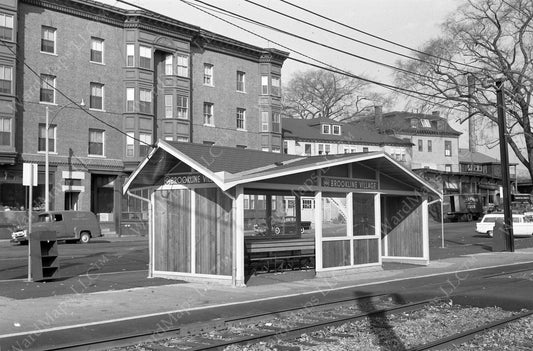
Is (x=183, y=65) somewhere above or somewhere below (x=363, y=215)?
above

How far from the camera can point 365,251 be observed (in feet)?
60.9

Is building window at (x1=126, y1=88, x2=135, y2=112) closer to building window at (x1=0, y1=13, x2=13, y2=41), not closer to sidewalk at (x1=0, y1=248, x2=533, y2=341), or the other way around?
building window at (x1=0, y1=13, x2=13, y2=41)

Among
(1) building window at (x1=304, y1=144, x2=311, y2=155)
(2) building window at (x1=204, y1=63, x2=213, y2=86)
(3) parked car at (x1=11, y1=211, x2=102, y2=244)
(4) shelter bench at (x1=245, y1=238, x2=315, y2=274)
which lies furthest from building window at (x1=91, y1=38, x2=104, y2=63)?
(1) building window at (x1=304, y1=144, x2=311, y2=155)

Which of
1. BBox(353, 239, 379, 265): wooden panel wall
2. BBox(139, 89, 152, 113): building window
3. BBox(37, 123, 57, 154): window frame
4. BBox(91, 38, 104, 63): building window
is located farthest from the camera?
BBox(139, 89, 152, 113): building window

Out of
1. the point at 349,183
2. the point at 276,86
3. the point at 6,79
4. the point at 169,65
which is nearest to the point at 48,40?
the point at 6,79

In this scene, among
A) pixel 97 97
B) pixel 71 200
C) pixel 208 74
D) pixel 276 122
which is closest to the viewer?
pixel 71 200

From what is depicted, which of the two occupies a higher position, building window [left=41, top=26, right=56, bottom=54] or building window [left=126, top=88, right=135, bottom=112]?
building window [left=41, top=26, right=56, bottom=54]

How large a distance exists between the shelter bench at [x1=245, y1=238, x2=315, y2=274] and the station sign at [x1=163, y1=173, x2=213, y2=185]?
2655mm

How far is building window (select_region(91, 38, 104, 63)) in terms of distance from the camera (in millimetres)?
41625

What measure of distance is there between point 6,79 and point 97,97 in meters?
6.56

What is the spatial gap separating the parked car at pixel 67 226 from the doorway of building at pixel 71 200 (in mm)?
5956

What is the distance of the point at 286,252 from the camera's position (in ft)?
61.2

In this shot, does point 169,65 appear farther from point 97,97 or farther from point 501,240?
point 501,240

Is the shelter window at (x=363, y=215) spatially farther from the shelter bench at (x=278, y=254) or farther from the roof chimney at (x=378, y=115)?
the roof chimney at (x=378, y=115)
